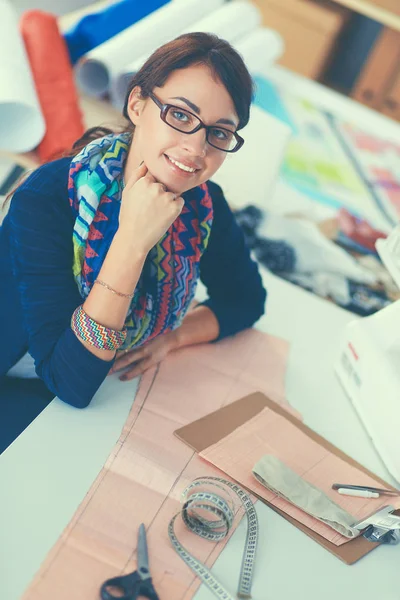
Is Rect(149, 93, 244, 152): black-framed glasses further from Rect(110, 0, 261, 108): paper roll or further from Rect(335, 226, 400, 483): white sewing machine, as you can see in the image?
Rect(110, 0, 261, 108): paper roll

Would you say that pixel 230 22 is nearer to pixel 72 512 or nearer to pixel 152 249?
pixel 152 249

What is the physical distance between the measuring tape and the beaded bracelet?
26 centimetres

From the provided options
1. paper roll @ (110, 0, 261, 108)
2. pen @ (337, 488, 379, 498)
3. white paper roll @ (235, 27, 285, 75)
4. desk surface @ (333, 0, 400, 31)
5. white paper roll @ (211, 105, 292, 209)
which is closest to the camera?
pen @ (337, 488, 379, 498)

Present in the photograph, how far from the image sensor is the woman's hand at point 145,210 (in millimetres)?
1059

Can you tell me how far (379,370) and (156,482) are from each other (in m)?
0.54

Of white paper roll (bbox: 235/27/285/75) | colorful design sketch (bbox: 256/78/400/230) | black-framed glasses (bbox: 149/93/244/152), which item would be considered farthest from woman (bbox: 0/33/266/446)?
white paper roll (bbox: 235/27/285/75)

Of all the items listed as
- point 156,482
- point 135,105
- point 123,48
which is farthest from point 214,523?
point 123,48

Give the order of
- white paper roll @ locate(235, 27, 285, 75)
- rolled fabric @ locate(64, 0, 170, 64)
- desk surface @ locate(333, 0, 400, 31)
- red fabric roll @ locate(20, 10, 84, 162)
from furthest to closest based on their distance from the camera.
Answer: desk surface @ locate(333, 0, 400, 31) < white paper roll @ locate(235, 27, 285, 75) < rolled fabric @ locate(64, 0, 170, 64) < red fabric roll @ locate(20, 10, 84, 162)

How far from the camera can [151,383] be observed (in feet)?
4.01

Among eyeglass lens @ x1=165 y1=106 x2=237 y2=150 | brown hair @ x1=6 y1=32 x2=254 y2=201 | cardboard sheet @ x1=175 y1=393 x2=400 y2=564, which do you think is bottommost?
cardboard sheet @ x1=175 y1=393 x2=400 y2=564

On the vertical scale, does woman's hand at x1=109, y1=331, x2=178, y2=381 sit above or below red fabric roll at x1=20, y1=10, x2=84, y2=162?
above

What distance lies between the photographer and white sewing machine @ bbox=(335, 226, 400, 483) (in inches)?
49.9

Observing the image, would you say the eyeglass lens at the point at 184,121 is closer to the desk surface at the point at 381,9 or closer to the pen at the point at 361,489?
the pen at the point at 361,489

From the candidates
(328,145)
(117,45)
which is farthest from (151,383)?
(328,145)
